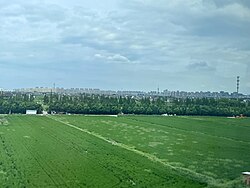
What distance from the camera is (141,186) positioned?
582 centimetres

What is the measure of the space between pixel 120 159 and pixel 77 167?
1.37m

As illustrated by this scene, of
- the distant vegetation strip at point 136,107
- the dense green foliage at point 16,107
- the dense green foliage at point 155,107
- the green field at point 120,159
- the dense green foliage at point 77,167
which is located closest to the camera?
the dense green foliage at point 77,167

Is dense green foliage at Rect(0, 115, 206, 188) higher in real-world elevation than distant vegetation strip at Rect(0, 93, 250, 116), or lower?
lower

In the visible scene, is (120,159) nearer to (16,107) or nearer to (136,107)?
(16,107)

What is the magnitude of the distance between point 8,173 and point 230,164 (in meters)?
3.78

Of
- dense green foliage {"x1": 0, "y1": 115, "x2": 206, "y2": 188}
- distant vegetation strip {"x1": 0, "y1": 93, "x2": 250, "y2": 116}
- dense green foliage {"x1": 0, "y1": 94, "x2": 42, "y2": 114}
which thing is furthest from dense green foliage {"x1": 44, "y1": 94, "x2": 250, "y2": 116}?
dense green foliage {"x1": 0, "y1": 115, "x2": 206, "y2": 188}

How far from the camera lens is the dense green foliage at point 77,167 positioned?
5.97 m

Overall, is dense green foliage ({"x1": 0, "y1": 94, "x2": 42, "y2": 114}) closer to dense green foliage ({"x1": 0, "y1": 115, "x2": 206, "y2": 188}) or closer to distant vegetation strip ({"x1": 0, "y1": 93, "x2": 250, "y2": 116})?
distant vegetation strip ({"x1": 0, "y1": 93, "x2": 250, "y2": 116})

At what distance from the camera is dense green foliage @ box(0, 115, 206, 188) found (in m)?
5.97

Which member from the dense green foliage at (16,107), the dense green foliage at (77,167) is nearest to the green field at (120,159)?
the dense green foliage at (77,167)

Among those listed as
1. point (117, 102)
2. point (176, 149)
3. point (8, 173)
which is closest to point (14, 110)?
point (117, 102)

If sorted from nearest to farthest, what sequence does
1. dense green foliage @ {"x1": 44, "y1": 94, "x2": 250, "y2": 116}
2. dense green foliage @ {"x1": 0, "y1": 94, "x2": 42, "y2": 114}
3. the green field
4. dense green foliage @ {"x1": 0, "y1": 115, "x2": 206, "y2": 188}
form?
1. dense green foliage @ {"x1": 0, "y1": 115, "x2": 206, "y2": 188}
2. the green field
3. dense green foliage @ {"x1": 0, "y1": 94, "x2": 42, "y2": 114}
4. dense green foliage @ {"x1": 44, "y1": 94, "x2": 250, "y2": 116}

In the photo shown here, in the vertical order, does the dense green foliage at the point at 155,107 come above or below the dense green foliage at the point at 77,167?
above

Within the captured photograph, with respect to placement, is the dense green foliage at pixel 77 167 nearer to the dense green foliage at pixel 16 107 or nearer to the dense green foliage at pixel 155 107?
the dense green foliage at pixel 16 107
